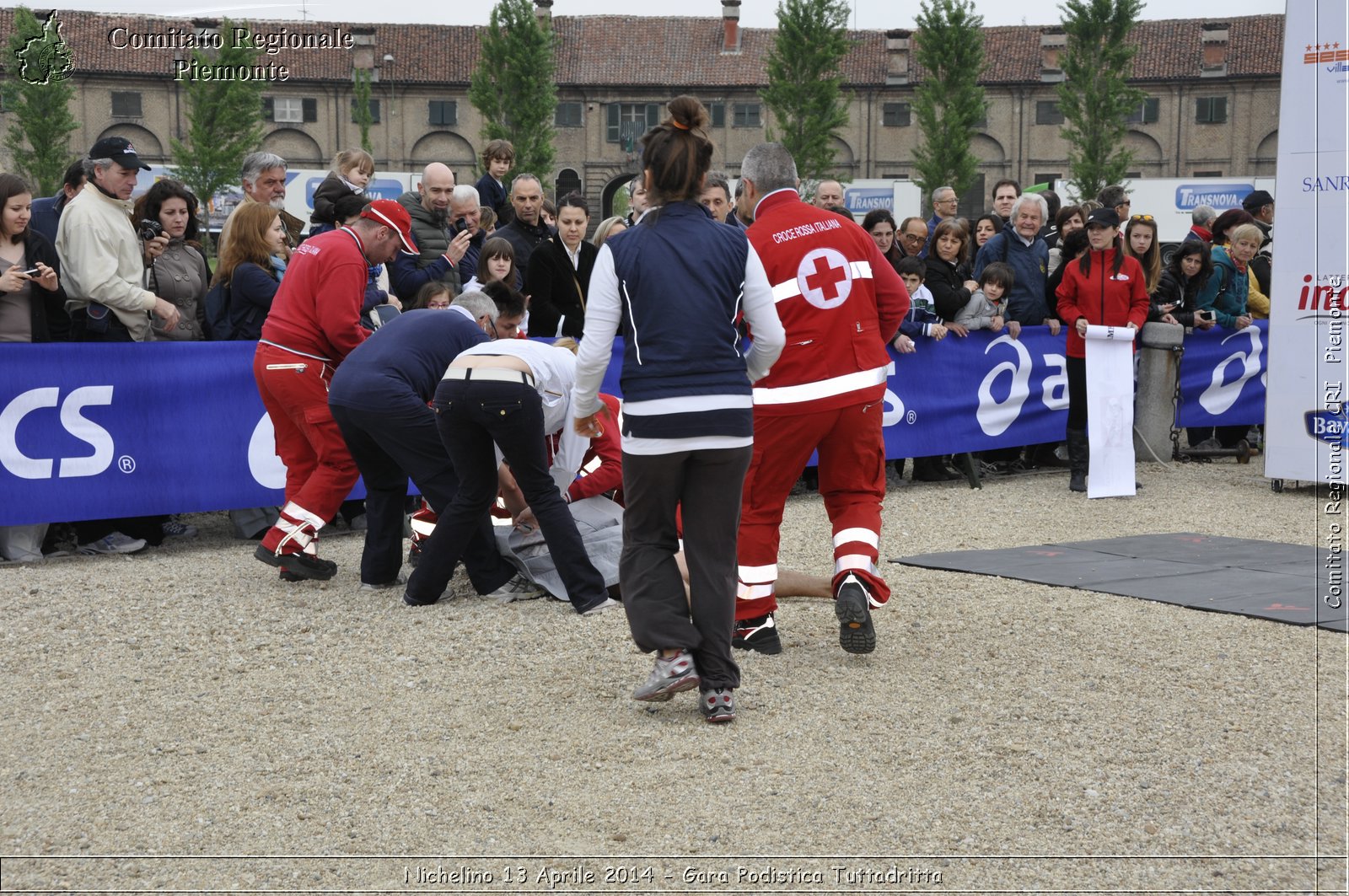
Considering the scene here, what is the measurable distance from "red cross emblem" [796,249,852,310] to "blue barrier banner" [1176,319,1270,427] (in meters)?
8.32

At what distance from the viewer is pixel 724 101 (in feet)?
244

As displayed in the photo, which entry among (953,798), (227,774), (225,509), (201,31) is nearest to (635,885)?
(953,798)

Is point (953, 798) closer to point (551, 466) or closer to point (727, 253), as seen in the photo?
point (727, 253)

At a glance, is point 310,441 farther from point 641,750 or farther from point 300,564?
point 641,750

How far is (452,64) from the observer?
2938 inches

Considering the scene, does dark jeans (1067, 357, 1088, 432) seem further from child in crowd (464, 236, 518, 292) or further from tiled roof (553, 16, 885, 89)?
tiled roof (553, 16, 885, 89)

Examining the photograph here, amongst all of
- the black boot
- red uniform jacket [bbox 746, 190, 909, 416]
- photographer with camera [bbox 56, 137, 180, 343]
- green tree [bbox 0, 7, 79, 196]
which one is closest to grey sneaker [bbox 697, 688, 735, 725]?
red uniform jacket [bbox 746, 190, 909, 416]

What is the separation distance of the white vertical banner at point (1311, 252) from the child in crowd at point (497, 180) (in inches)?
244

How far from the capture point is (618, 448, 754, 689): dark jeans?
5.21 metres

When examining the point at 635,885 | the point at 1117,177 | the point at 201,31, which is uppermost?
the point at 201,31

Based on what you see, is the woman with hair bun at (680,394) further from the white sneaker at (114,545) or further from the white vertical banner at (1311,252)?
the white vertical banner at (1311,252)

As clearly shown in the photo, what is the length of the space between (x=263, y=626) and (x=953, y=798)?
12.4 ft

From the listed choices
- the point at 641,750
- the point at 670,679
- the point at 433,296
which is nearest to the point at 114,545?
the point at 433,296

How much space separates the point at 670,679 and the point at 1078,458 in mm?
7210
